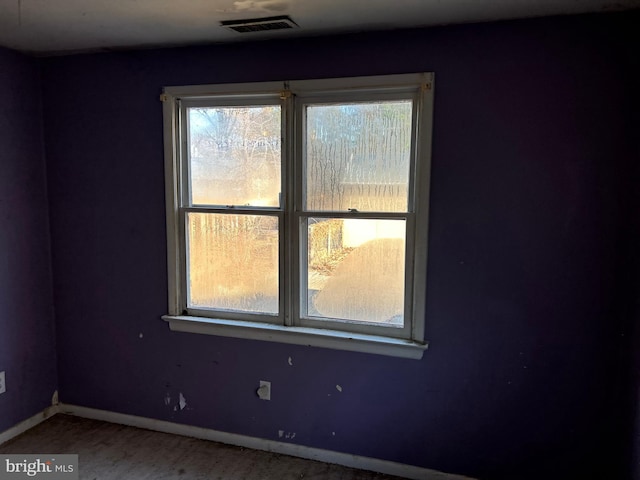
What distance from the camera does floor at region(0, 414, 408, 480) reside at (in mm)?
2396

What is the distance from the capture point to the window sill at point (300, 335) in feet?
7.55

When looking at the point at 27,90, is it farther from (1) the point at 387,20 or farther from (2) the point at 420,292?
(2) the point at 420,292

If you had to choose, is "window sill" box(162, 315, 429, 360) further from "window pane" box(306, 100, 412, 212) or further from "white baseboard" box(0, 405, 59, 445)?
"white baseboard" box(0, 405, 59, 445)

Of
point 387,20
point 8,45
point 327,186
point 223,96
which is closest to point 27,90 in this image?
point 8,45

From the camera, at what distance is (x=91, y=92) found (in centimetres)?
271

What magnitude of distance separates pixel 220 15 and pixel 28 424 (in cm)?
270

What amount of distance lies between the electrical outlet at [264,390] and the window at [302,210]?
29 centimetres

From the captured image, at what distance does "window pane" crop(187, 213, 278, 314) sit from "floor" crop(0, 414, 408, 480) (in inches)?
Answer: 32.7

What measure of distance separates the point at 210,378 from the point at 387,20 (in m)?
2.17

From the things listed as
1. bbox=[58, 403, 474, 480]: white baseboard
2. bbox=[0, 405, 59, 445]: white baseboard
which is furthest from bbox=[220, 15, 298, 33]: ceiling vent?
bbox=[0, 405, 59, 445]: white baseboard

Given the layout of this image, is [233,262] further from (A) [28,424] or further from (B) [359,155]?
(A) [28,424]

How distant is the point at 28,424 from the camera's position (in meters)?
2.83

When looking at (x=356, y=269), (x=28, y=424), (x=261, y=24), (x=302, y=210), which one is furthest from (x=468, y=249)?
(x=28, y=424)

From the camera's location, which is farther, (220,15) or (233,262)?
(233,262)
